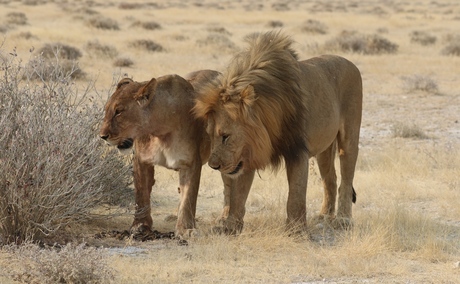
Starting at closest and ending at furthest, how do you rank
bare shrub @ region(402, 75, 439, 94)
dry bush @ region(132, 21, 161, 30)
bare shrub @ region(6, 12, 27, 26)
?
bare shrub @ region(402, 75, 439, 94) → bare shrub @ region(6, 12, 27, 26) → dry bush @ region(132, 21, 161, 30)

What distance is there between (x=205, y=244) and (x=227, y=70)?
4.70 feet

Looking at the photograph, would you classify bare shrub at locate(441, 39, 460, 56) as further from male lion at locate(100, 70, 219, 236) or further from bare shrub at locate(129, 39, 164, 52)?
male lion at locate(100, 70, 219, 236)

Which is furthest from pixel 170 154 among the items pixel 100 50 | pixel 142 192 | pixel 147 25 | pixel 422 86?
pixel 147 25

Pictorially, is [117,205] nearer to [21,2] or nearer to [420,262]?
[420,262]

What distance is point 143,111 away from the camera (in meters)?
7.27

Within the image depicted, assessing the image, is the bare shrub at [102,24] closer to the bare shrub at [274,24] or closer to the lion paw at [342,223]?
the bare shrub at [274,24]

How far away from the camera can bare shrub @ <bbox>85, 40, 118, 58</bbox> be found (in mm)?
22509

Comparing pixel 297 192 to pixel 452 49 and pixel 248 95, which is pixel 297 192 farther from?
pixel 452 49

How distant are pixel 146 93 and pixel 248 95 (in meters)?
0.92

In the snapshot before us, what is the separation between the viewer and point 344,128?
8.62 meters

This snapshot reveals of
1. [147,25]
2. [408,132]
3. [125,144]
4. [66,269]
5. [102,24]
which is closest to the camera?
[66,269]

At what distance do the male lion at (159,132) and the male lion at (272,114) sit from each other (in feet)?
1.00

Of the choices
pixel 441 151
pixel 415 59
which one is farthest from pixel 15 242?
pixel 415 59

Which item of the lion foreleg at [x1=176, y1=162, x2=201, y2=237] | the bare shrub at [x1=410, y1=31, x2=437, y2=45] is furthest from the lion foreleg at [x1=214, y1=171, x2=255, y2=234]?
the bare shrub at [x1=410, y1=31, x2=437, y2=45]
